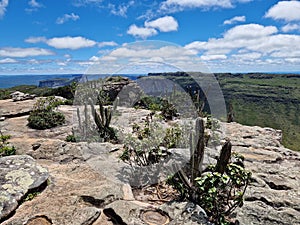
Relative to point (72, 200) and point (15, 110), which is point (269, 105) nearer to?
point (15, 110)

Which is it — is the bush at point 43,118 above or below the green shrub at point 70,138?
above

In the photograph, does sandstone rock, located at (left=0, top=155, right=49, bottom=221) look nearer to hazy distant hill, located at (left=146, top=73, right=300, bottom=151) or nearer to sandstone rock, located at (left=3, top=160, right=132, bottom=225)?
sandstone rock, located at (left=3, top=160, right=132, bottom=225)

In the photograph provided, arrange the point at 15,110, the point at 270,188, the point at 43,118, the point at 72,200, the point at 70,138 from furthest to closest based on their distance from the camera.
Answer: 1. the point at 15,110
2. the point at 43,118
3. the point at 70,138
4. the point at 270,188
5. the point at 72,200

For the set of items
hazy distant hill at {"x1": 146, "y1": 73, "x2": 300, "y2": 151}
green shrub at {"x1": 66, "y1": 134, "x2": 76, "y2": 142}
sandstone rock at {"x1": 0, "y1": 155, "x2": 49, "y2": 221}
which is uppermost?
sandstone rock at {"x1": 0, "y1": 155, "x2": 49, "y2": 221}

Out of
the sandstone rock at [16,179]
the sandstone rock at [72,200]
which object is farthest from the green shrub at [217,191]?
the sandstone rock at [16,179]

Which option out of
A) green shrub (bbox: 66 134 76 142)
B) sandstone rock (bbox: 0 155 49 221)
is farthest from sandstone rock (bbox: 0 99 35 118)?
sandstone rock (bbox: 0 155 49 221)

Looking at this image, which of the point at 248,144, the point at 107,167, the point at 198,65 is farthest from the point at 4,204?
the point at 248,144

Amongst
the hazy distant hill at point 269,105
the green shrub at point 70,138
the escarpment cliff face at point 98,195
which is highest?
the escarpment cliff face at point 98,195

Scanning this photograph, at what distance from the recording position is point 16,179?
5.86m

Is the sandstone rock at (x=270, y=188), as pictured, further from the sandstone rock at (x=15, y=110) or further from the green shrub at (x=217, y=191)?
the sandstone rock at (x=15, y=110)

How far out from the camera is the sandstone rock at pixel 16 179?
5.23 metres

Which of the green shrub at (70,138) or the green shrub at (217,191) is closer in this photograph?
the green shrub at (217,191)

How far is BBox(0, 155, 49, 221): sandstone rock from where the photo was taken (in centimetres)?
523

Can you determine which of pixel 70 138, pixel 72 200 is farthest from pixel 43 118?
pixel 72 200
